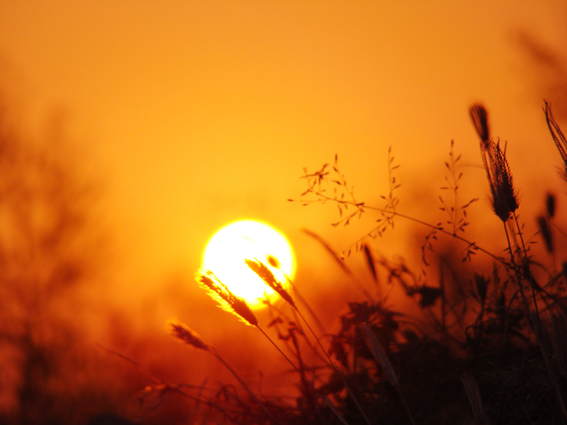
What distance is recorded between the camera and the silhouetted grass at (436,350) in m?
1.18

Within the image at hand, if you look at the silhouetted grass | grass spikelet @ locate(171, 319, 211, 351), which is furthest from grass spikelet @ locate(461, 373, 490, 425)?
grass spikelet @ locate(171, 319, 211, 351)

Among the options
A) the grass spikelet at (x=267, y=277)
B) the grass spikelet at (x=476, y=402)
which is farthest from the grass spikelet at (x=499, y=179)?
the grass spikelet at (x=267, y=277)

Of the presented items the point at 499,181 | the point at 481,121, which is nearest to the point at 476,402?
the point at 499,181

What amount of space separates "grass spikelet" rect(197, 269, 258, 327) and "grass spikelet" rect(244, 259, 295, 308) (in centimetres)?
7

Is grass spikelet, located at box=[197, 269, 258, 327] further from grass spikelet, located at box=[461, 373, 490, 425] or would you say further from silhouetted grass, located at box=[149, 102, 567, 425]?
grass spikelet, located at box=[461, 373, 490, 425]

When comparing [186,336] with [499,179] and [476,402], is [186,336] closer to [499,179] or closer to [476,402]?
[476,402]

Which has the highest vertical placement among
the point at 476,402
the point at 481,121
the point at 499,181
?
the point at 481,121

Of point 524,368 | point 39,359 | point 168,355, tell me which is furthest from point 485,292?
point 39,359

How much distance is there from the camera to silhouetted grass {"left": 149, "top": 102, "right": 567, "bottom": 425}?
3.88 feet

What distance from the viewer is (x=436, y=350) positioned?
1524 mm

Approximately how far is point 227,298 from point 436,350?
715 mm

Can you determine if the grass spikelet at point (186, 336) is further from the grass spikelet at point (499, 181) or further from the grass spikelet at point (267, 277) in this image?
the grass spikelet at point (499, 181)

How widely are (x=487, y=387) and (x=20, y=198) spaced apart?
9.19 metres

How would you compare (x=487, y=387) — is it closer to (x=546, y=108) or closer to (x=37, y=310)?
(x=546, y=108)
